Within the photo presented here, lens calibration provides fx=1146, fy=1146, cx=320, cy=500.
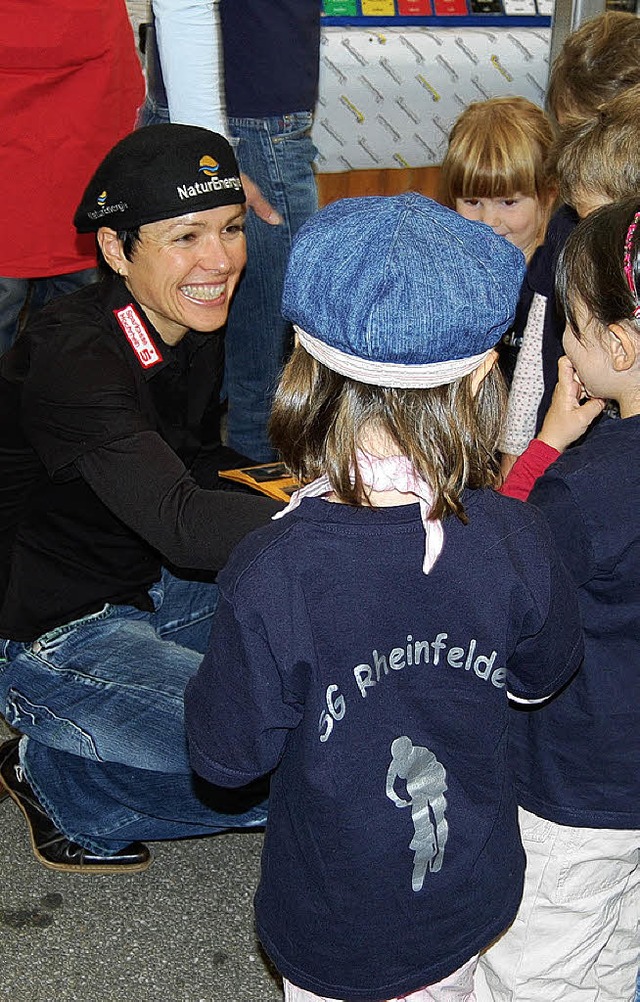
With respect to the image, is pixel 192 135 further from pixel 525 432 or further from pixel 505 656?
pixel 505 656

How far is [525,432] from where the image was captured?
2.58 meters

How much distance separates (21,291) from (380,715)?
75.5 inches

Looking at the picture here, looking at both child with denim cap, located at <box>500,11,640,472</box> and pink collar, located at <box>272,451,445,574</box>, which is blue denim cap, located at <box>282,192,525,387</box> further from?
child with denim cap, located at <box>500,11,640,472</box>

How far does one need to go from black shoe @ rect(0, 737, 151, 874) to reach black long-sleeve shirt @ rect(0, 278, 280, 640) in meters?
0.35

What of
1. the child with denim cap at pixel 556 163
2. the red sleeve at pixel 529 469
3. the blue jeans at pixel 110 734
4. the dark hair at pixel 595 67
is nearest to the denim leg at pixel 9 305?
the blue jeans at pixel 110 734

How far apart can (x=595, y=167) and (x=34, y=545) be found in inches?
46.3

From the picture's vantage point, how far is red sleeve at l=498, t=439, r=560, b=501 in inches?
64.2

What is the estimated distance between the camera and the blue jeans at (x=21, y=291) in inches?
108

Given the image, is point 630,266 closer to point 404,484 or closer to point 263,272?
point 404,484

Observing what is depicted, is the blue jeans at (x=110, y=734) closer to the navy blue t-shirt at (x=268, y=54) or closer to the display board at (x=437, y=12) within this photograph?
the navy blue t-shirt at (x=268, y=54)

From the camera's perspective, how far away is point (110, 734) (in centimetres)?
203

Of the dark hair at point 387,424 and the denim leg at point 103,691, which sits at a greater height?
the dark hair at point 387,424

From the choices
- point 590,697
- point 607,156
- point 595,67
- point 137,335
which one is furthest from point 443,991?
point 595,67

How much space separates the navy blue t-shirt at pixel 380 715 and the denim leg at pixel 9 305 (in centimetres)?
174
